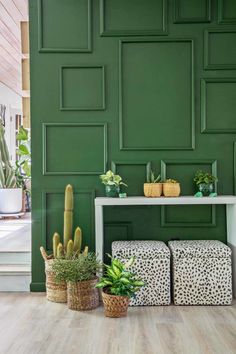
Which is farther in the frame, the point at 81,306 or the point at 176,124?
the point at 176,124

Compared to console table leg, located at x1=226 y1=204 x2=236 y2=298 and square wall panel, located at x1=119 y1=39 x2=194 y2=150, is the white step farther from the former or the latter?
console table leg, located at x1=226 y1=204 x2=236 y2=298

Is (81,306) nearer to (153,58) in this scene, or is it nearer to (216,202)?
(216,202)

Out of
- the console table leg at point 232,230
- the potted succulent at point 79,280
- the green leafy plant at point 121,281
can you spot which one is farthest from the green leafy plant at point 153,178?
the potted succulent at point 79,280

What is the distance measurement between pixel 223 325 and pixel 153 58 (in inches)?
91.4

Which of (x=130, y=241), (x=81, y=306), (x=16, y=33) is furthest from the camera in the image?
(x=16, y=33)

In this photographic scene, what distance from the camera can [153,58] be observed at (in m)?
3.66

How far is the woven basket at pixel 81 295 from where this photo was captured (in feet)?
10.4

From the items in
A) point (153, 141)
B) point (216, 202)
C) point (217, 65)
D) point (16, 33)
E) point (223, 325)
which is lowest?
point (223, 325)

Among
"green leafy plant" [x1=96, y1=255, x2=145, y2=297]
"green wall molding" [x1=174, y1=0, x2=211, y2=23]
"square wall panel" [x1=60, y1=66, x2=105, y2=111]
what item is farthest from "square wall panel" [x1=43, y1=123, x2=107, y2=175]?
"green wall molding" [x1=174, y1=0, x2=211, y2=23]

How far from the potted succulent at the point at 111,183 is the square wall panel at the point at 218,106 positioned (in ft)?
3.01

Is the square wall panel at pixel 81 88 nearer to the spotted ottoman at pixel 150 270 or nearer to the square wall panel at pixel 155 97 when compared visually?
the square wall panel at pixel 155 97

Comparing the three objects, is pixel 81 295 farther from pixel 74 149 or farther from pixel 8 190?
pixel 8 190

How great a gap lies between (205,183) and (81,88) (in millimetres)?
1402

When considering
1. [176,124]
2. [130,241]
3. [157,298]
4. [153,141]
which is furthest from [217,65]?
[157,298]
